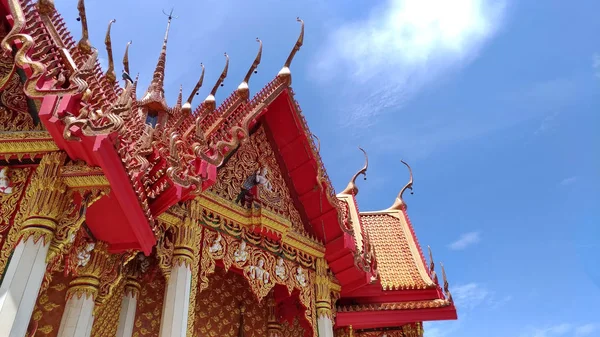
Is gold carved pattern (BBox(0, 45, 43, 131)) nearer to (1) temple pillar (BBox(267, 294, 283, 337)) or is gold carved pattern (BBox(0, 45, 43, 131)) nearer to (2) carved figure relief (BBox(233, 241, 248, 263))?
(2) carved figure relief (BBox(233, 241, 248, 263))

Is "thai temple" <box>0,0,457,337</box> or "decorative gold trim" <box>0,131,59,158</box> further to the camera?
"decorative gold trim" <box>0,131,59,158</box>

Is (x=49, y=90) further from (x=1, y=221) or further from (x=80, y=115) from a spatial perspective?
(x=1, y=221)

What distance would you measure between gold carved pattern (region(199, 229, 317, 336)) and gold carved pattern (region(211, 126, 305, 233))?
68 cm

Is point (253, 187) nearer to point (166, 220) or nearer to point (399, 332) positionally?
point (166, 220)

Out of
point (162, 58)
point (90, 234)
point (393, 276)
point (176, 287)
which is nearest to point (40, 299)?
point (90, 234)

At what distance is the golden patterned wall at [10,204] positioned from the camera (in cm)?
451

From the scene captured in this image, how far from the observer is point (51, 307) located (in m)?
5.53

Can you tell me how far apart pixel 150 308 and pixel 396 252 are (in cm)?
539

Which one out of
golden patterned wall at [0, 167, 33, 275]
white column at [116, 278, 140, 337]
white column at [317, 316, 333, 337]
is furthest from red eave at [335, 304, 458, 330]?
golden patterned wall at [0, 167, 33, 275]

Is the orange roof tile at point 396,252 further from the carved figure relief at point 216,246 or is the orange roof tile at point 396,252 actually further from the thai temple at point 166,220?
the carved figure relief at point 216,246

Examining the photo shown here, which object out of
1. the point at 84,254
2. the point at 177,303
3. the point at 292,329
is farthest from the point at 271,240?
the point at 84,254

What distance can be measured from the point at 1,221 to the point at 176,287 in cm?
191

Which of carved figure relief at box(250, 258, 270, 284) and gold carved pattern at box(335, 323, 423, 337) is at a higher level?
carved figure relief at box(250, 258, 270, 284)

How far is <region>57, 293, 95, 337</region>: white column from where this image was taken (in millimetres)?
5246
